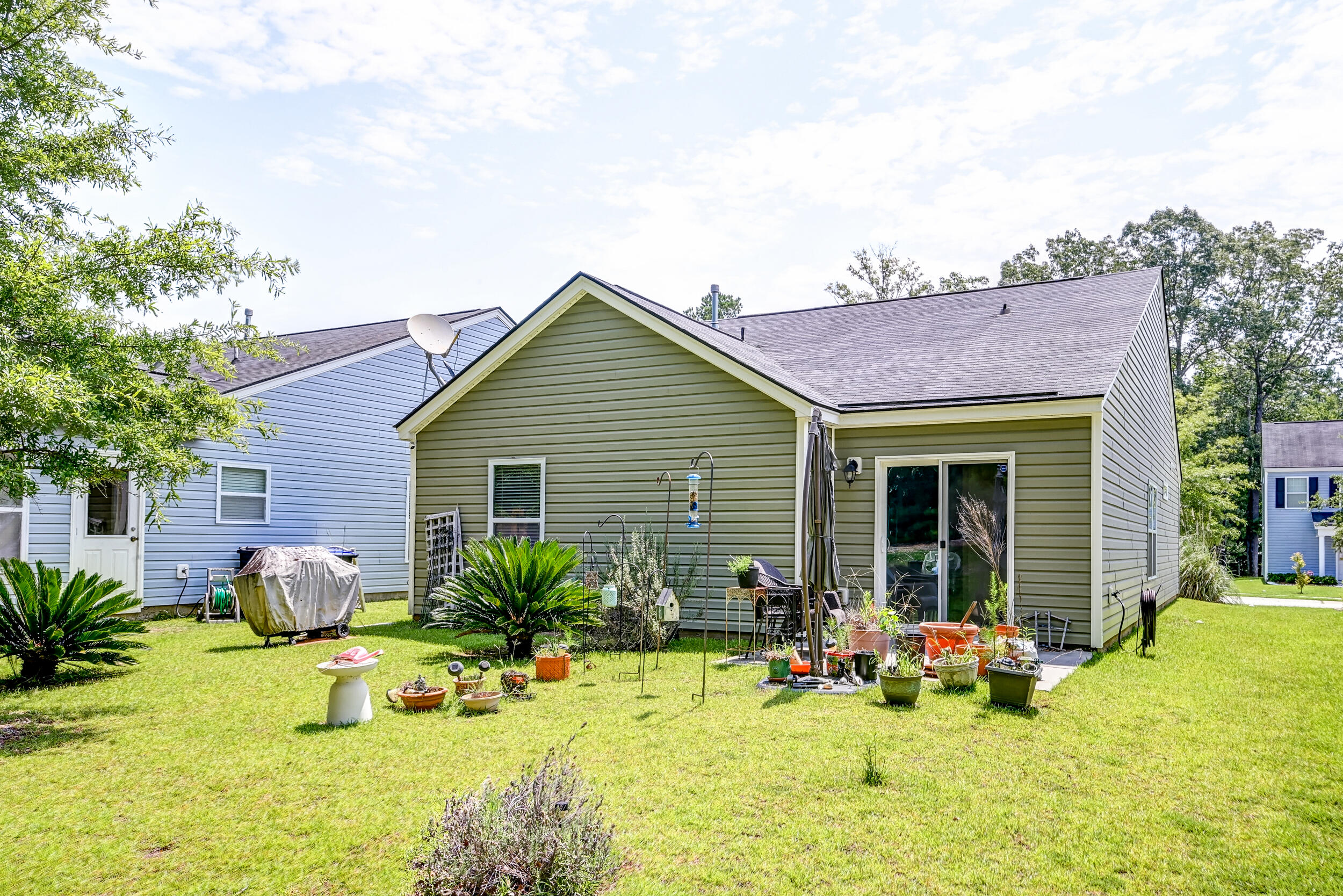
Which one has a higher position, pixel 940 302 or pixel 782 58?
pixel 782 58

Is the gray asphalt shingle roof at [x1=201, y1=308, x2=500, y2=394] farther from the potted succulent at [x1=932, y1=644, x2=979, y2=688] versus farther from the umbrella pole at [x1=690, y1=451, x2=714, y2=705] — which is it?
the potted succulent at [x1=932, y1=644, x2=979, y2=688]

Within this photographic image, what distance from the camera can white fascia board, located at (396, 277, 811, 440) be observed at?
34.5 ft

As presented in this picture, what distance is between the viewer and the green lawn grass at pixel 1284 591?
21.8 m

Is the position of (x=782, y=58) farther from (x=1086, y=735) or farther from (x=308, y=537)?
(x=308, y=537)

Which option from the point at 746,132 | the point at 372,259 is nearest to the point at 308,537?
the point at 372,259

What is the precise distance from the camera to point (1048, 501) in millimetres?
9695

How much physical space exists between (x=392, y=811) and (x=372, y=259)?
513 inches

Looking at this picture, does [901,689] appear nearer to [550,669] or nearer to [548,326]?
[550,669]

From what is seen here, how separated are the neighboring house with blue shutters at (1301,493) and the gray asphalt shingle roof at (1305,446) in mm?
20

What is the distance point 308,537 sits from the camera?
15750 mm

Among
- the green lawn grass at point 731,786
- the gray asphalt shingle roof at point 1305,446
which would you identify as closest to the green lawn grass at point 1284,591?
the gray asphalt shingle roof at point 1305,446

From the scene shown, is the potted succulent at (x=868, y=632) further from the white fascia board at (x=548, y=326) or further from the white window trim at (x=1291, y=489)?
the white window trim at (x=1291, y=489)

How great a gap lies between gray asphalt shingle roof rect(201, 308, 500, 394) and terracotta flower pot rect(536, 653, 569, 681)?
8.28 m

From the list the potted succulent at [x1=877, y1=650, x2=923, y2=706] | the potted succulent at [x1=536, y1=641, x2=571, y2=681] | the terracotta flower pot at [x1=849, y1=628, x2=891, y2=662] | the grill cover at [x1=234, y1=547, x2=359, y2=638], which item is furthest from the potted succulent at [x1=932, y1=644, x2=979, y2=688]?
the grill cover at [x1=234, y1=547, x2=359, y2=638]
